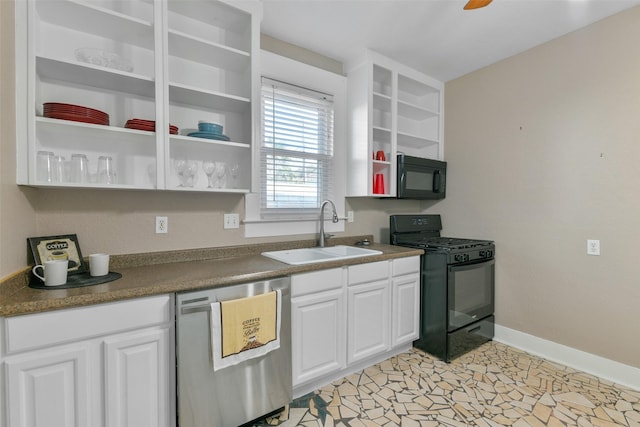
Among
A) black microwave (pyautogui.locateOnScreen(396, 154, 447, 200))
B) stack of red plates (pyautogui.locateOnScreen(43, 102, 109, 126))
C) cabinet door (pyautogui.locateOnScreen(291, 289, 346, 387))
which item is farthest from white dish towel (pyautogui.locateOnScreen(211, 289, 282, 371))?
black microwave (pyautogui.locateOnScreen(396, 154, 447, 200))

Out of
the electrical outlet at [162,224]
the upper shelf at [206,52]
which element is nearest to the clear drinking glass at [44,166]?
the electrical outlet at [162,224]

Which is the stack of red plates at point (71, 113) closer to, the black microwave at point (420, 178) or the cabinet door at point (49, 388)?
the cabinet door at point (49, 388)

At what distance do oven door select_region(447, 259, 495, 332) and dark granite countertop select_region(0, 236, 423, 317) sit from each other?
0.38 metres

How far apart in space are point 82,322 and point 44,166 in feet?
2.79

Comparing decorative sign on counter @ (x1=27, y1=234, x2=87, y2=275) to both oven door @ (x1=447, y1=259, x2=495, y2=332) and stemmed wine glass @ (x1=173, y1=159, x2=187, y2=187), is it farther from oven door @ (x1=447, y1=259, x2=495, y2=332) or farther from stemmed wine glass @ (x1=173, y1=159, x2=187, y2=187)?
oven door @ (x1=447, y1=259, x2=495, y2=332)

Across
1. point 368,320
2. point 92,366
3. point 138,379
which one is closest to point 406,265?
point 368,320

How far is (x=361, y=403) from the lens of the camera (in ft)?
6.28

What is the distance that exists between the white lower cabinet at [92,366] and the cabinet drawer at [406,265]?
65.1 inches

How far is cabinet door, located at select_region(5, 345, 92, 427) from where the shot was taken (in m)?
1.14

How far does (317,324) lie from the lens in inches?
77.0

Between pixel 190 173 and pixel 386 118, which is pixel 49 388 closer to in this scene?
pixel 190 173

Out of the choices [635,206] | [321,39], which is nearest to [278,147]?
[321,39]

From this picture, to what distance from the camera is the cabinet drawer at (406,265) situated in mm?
2393

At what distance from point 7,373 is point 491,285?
3.29m
